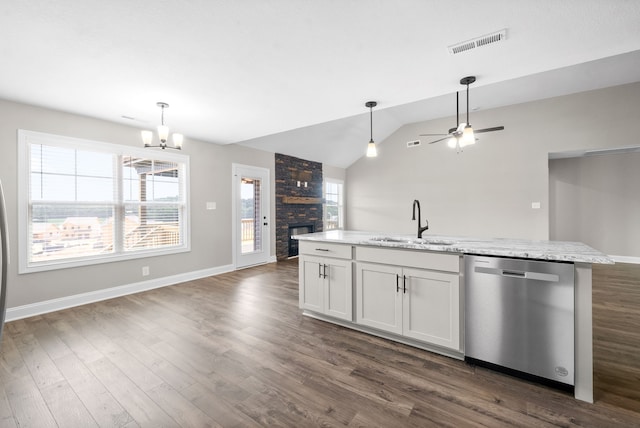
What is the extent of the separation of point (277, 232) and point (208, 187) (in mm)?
1896

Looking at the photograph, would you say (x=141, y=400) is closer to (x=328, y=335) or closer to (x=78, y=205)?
(x=328, y=335)

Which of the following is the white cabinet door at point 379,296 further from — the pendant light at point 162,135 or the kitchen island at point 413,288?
the pendant light at point 162,135

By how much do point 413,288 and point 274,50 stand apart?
226cm

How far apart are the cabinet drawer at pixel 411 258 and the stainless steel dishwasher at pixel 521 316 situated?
0.39 ft

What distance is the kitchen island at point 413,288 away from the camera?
1755mm

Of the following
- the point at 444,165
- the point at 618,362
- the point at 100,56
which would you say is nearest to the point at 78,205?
the point at 100,56

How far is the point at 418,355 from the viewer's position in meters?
2.30

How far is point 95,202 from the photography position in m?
3.72

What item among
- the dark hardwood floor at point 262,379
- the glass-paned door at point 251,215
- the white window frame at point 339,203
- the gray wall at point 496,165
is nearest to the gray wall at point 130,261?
the glass-paned door at point 251,215

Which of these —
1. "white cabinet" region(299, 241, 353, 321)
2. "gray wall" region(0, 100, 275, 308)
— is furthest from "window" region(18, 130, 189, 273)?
"white cabinet" region(299, 241, 353, 321)

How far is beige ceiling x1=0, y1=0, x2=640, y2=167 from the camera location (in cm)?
179

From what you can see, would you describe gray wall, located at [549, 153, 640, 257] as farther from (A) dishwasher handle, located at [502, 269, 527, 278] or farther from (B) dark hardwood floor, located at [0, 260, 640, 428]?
(A) dishwasher handle, located at [502, 269, 527, 278]

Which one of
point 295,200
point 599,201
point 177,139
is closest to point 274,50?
point 177,139

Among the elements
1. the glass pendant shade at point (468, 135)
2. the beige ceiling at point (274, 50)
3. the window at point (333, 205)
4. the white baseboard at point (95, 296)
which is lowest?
the white baseboard at point (95, 296)
